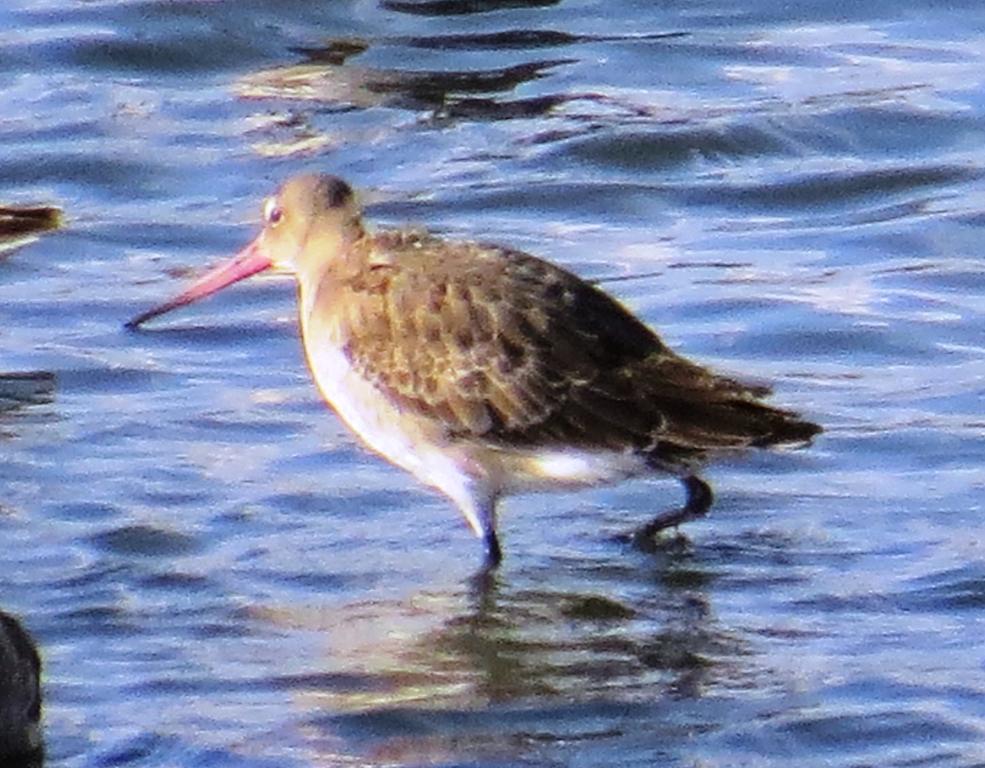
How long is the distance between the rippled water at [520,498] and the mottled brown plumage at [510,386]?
0.28 meters

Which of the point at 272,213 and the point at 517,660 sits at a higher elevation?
the point at 272,213

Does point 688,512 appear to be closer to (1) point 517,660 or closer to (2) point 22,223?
(1) point 517,660

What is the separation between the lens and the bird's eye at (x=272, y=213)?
9398mm

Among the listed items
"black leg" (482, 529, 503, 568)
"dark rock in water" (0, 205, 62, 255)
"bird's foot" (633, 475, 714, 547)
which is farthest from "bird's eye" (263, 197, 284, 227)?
"dark rock in water" (0, 205, 62, 255)

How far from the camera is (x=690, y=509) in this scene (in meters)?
8.74

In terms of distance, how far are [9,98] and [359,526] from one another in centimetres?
584

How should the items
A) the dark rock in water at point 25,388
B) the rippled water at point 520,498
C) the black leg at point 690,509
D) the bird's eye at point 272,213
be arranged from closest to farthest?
the rippled water at point 520,498
the black leg at point 690,509
the bird's eye at point 272,213
the dark rock in water at point 25,388

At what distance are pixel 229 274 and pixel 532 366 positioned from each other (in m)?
1.55

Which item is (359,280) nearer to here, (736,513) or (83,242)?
(736,513)

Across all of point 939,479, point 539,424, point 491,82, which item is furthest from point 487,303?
point 491,82

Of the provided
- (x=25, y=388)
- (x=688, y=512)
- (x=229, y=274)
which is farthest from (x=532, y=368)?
(x=25, y=388)

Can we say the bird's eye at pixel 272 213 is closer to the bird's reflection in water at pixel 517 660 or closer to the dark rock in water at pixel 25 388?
the dark rock in water at pixel 25 388

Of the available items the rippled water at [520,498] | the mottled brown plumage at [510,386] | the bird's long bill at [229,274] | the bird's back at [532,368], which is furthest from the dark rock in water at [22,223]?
the bird's back at [532,368]

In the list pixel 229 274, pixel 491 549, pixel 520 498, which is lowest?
pixel 520 498
